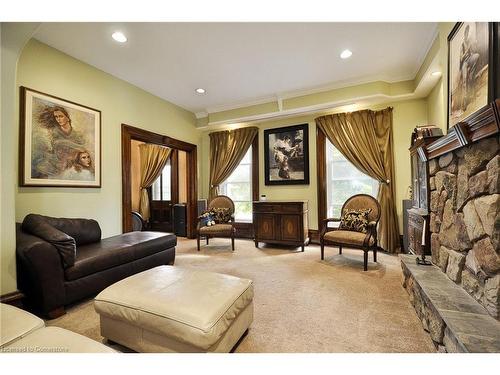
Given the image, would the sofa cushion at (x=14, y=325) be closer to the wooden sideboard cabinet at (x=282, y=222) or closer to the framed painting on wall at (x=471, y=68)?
the framed painting on wall at (x=471, y=68)

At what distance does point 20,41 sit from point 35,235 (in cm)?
162

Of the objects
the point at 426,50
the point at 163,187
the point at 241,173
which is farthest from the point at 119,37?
the point at 163,187

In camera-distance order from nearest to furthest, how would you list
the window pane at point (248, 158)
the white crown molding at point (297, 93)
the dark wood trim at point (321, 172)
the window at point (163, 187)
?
1. the white crown molding at point (297, 93)
2. the dark wood trim at point (321, 172)
3. the window pane at point (248, 158)
4. the window at point (163, 187)

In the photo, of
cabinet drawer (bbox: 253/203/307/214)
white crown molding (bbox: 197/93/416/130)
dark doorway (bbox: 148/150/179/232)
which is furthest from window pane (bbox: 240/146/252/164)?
dark doorway (bbox: 148/150/179/232)

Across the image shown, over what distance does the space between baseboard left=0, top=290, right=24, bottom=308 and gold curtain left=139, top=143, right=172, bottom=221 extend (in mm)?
4240

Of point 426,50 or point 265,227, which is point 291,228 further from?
point 426,50

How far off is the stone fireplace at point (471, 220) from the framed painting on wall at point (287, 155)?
95.7 inches

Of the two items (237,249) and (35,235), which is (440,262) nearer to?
(237,249)

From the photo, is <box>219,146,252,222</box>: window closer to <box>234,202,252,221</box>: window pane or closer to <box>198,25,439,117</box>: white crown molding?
<box>234,202,252,221</box>: window pane

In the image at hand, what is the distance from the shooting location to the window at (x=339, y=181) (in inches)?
161

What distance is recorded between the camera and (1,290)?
5.67 feet

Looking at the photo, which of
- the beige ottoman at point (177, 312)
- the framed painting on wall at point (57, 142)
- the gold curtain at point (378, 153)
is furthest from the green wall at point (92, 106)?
the gold curtain at point (378, 153)
